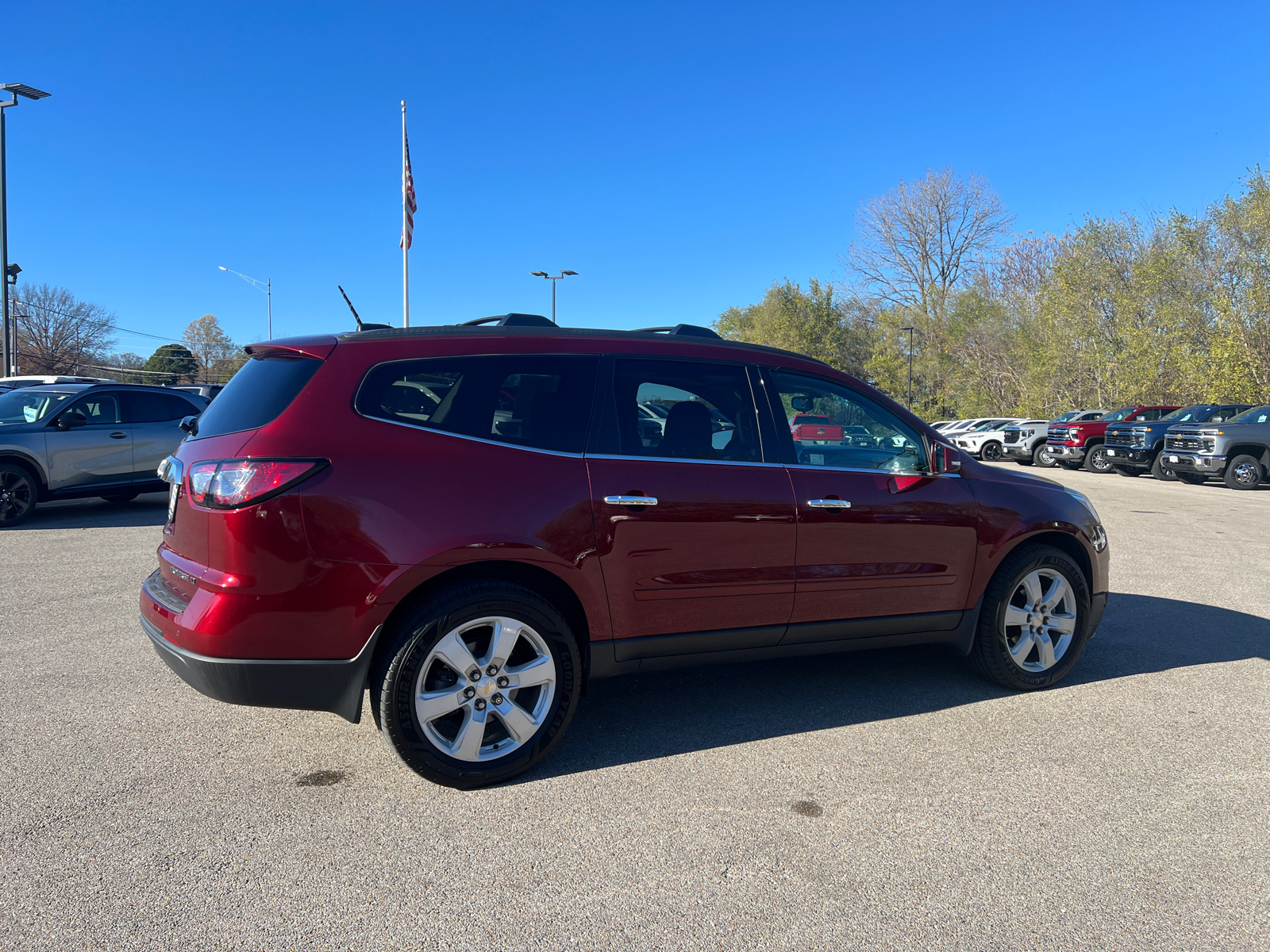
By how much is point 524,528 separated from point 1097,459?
83.9 ft

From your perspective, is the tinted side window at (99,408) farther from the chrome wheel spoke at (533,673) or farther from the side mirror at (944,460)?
the side mirror at (944,460)

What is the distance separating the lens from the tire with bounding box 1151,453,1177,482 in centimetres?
2047

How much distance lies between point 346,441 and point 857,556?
2347mm

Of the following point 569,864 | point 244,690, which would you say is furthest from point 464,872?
point 244,690

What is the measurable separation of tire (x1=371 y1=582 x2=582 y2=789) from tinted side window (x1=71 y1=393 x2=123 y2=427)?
368 inches

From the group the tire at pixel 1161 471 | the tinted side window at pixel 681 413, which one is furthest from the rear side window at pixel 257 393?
the tire at pixel 1161 471

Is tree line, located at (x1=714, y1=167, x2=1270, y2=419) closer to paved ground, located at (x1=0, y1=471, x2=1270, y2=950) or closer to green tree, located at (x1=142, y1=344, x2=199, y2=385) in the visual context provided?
paved ground, located at (x1=0, y1=471, x2=1270, y2=950)

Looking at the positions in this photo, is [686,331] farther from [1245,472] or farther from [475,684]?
[1245,472]

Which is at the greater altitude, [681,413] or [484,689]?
[681,413]

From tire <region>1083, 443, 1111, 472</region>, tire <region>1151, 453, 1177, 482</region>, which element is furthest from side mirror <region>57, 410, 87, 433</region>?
tire <region>1083, 443, 1111, 472</region>

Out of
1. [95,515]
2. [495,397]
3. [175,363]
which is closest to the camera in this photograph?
[495,397]

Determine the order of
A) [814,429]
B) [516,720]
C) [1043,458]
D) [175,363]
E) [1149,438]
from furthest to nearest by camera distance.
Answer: [175,363] < [1043,458] < [1149,438] < [814,429] < [516,720]

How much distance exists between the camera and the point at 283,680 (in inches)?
124

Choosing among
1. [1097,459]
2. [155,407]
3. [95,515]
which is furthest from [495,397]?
[1097,459]
